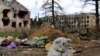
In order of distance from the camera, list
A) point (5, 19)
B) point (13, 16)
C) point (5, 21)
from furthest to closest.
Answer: point (13, 16) < point (5, 21) < point (5, 19)

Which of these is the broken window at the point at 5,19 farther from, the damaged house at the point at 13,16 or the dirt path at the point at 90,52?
the dirt path at the point at 90,52

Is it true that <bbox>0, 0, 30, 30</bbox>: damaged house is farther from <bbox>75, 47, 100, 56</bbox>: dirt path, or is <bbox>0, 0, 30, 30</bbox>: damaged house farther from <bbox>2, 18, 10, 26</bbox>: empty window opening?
<bbox>75, 47, 100, 56</bbox>: dirt path

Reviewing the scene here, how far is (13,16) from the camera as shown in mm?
62469

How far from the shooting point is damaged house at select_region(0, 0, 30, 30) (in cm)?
5912

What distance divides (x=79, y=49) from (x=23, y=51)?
349 centimetres

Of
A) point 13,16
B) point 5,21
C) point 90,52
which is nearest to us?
point 90,52

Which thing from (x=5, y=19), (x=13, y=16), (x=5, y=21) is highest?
(x=13, y=16)

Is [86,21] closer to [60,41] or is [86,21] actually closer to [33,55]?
[33,55]

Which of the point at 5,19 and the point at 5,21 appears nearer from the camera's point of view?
the point at 5,19

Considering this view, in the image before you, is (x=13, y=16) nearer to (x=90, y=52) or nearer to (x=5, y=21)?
(x=5, y=21)

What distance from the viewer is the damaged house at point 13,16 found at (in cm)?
5912

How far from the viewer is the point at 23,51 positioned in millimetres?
18812

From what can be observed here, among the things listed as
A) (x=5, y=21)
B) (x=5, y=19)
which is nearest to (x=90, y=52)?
(x=5, y=19)

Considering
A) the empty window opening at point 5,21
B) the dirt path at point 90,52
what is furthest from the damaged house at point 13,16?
the dirt path at point 90,52
